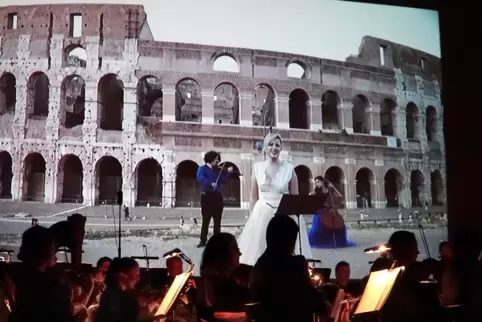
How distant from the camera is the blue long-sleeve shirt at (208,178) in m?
7.90

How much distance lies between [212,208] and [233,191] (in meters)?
→ 0.41

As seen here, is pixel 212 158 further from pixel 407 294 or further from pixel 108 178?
pixel 407 294

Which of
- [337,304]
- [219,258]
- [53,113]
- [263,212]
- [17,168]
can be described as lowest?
[337,304]

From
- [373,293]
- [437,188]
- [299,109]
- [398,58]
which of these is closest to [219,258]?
[373,293]

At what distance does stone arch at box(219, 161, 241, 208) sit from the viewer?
25.8ft

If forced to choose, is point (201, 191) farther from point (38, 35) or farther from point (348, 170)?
point (38, 35)

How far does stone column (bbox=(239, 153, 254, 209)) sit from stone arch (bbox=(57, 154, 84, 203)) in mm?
2417

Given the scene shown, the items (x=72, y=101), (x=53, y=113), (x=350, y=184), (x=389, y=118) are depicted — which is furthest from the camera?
(x=389, y=118)

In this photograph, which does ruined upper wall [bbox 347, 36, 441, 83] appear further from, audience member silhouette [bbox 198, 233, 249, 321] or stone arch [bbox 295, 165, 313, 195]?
audience member silhouette [bbox 198, 233, 249, 321]

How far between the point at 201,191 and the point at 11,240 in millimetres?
2767

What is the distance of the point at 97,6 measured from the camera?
807 centimetres

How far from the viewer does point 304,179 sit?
8.25m

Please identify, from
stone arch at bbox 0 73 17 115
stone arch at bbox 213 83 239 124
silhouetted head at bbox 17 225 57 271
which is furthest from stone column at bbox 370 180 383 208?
silhouetted head at bbox 17 225 57 271

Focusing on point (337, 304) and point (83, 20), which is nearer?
point (337, 304)
